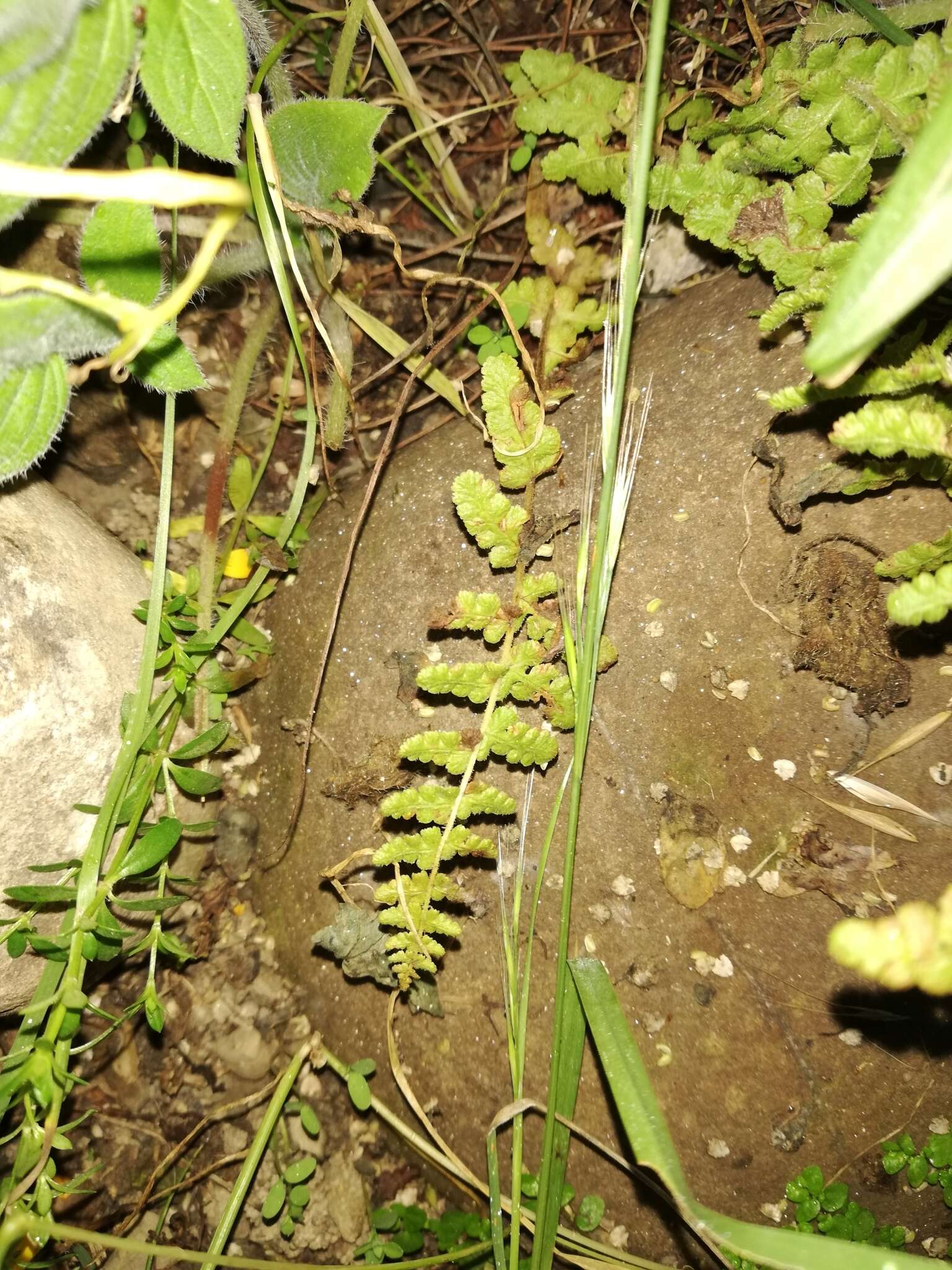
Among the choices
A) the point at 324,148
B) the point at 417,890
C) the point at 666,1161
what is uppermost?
the point at 324,148

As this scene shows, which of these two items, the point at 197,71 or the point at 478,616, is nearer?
the point at 197,71

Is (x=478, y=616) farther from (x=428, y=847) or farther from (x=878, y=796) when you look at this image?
(x=878, y=796)

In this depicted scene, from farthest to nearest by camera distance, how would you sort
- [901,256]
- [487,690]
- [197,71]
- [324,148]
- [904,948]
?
[324,148]
[487,690]
[197,71]
[904,948]
[901,256]

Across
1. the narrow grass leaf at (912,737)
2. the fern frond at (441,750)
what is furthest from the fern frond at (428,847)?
the narrow grass leaf at (912,737)

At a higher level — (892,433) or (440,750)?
(892,433)

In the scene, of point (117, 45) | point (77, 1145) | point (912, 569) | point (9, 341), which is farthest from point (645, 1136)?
point (117, 45)

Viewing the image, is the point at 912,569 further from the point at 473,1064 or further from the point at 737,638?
the point at 473,1064


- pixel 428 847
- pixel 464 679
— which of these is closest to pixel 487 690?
pixel 464 679

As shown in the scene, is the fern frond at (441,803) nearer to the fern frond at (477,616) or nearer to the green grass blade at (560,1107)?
the fern frond at (477,616)
